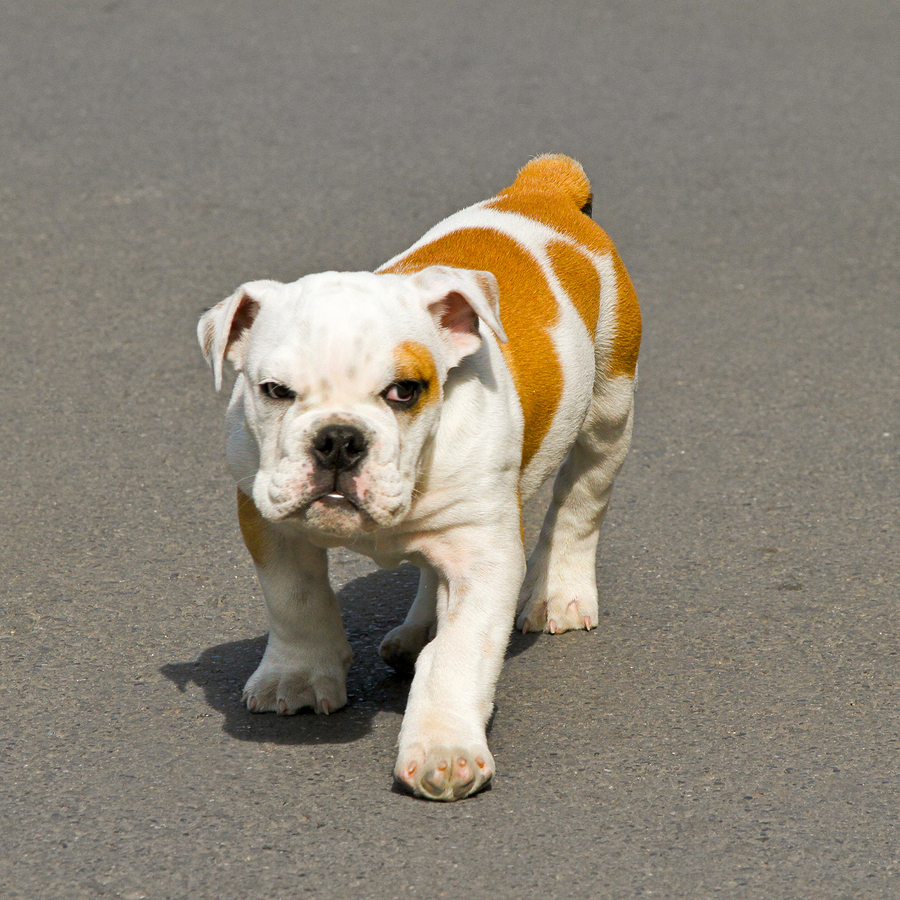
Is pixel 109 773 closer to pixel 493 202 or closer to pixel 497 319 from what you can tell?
pixel 497 319

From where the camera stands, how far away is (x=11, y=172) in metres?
9.36

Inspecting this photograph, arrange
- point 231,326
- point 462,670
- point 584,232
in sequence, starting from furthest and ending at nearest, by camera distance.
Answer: point 584,232
point 231,326
point 462,670

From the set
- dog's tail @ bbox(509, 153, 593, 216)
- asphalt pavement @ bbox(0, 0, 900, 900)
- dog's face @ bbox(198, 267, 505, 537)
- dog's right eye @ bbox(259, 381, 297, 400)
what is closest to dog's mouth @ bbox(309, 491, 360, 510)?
dog's face @ bbox(198, 267, 505, 537)

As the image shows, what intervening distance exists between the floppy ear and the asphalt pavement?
1085 millimetres

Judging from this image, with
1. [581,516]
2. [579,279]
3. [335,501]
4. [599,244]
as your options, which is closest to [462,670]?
[335,501]

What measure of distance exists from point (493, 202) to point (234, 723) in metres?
1.84

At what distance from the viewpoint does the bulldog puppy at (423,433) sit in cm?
356

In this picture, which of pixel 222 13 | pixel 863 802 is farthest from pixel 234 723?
pixel 222 13

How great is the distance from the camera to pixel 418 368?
364 cm

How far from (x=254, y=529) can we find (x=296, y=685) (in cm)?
46

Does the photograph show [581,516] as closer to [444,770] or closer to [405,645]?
[405,645]

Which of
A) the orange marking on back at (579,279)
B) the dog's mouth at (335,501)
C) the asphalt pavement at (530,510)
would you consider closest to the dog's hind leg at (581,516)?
the asphalt pavement at (530,510)

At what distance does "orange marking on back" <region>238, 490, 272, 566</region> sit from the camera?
4047 millimetres

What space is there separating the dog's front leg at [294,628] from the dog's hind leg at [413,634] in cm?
25
